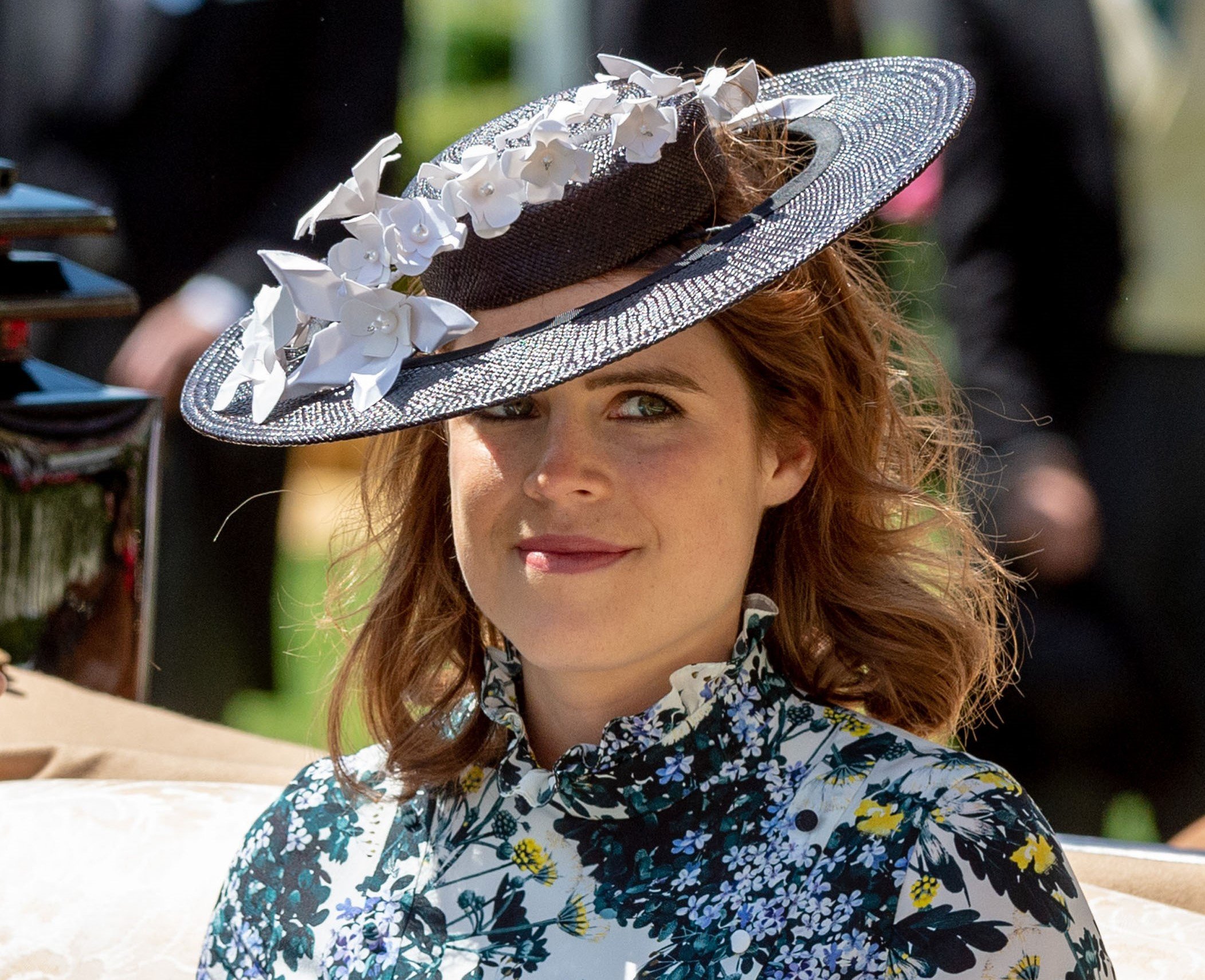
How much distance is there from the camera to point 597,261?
46.8 inches

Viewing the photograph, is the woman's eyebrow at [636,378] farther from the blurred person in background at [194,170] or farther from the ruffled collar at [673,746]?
the blurred person in background at [194,170]

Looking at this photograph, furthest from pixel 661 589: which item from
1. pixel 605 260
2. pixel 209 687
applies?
pixel 209 687

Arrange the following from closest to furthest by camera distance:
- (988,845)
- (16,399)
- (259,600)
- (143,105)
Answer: (988,845) < (16,399) < (143,105) < (259,600)

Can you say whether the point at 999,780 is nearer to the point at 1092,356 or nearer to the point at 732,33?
the point at 1092,356

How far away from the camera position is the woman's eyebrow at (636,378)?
121cm

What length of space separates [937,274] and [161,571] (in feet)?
5.21

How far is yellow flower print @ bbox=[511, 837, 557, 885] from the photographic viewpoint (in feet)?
4.22

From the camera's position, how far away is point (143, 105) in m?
2.93

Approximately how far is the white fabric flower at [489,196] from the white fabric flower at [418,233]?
0.5 inches

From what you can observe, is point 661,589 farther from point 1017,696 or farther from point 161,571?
point 161,571

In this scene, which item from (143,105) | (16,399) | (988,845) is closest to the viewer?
(988,845)

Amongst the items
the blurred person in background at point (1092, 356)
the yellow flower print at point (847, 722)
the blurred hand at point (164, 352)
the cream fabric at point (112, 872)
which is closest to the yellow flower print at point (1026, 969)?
the yellow flower print at point (847, 722)

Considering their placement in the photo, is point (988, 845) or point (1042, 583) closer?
point (988, 845)

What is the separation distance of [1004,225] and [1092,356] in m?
0.27
